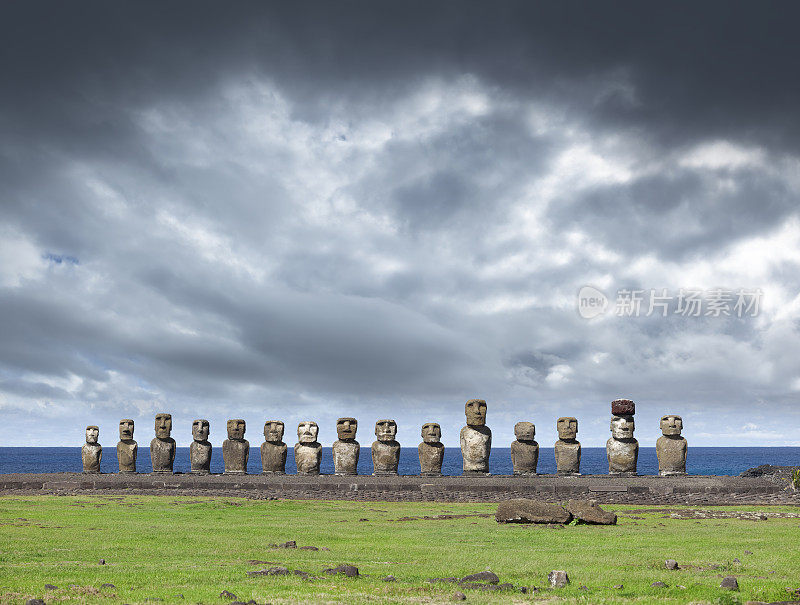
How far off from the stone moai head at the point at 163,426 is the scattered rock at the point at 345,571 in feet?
73.7

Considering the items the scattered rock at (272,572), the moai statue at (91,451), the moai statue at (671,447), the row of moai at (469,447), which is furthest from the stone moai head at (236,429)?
the scattered rock at (272,572)

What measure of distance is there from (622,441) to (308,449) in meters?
10.8

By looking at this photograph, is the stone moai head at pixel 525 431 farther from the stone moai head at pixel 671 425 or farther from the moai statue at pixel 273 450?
the moai statue at pixel 273 450

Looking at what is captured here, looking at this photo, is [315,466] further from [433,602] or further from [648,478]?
[433,602]

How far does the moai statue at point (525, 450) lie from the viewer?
2667cm

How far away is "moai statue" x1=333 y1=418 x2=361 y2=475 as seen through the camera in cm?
2772

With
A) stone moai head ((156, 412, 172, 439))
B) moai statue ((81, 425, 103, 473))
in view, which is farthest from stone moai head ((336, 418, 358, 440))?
moai statue ((81, 425, 103, 473))

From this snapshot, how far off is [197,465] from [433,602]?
77.2 ft

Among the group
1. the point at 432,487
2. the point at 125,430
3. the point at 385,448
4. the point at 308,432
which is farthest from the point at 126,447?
the point at 432,487

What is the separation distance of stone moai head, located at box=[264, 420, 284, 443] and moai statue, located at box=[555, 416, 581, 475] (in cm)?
969

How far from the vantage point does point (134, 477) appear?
91.1 feet

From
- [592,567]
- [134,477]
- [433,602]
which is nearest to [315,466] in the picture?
[134,477]

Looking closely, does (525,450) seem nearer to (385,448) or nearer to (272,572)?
(385,448)

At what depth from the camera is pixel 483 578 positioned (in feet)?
29.6
